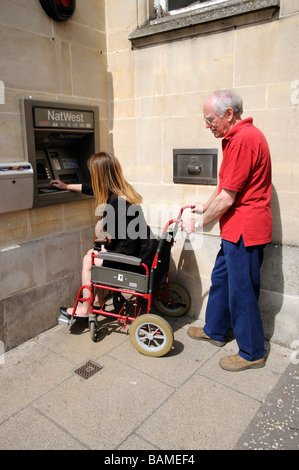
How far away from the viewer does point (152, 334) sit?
3.27m

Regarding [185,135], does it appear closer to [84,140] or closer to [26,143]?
[84,140]

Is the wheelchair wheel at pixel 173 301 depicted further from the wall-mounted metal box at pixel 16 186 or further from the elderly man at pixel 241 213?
the wall-mounted metal box at pixel 16 186

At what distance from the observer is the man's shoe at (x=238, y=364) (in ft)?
10.3

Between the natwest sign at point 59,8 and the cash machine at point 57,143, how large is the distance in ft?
2.52

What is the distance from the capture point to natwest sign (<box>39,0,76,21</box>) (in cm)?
335

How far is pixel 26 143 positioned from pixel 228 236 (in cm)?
193

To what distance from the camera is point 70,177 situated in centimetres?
402

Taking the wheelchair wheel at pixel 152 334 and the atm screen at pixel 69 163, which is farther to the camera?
the atm screen at pixel 69 163

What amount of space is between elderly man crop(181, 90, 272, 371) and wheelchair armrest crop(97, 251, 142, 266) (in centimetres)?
49

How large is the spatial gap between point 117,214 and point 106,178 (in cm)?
33

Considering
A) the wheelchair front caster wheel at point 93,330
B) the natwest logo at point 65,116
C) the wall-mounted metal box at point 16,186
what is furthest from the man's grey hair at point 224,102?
the wheelchair front caster wheel at point 93,330

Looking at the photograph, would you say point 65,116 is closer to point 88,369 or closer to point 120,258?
point 120,258

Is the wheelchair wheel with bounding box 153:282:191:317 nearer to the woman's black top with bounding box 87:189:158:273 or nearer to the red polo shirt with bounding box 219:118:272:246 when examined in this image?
the woman's black top with bounding box 87:189:158:273
